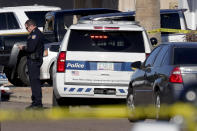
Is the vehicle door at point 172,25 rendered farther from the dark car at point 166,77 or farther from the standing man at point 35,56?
the dark car at point 166,77

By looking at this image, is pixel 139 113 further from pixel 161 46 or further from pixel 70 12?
pixel 70 12

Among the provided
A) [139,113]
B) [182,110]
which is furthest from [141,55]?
[182,110]

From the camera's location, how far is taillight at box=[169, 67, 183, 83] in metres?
10.6

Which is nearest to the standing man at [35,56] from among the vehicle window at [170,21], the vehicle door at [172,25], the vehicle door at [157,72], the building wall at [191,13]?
the vehicle door at [157,72]

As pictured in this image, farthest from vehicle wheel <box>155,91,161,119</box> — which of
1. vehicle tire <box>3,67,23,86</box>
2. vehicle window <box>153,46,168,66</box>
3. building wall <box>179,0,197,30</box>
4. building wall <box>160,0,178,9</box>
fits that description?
building wall <box>160,0,178,9</box>

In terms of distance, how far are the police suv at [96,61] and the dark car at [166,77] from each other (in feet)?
1.16

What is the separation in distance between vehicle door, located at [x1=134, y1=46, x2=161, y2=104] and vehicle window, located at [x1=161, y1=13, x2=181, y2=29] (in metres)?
8.83

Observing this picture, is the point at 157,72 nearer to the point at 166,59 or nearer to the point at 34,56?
the point at 166,59

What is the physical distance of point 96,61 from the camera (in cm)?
1366

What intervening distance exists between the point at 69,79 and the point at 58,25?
877cm

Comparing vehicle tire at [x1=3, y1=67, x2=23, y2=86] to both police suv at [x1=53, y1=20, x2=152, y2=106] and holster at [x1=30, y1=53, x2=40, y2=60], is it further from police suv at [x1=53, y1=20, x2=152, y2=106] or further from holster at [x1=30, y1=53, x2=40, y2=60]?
police suv at [x1=53, y1=20, x2=152, y2=106]

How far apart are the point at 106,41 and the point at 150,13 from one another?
22.2 ft

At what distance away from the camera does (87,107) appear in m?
15.5

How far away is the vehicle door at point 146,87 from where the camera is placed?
12219 millimetres
